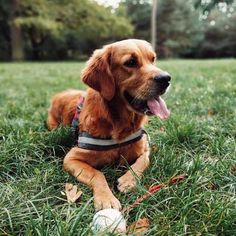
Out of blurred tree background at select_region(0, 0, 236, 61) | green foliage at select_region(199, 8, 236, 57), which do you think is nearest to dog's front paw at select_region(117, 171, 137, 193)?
blurred tree background at select_region(0, 0, 236, 61)

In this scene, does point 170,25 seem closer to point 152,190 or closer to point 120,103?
point 120,103

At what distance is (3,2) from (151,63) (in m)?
28.5

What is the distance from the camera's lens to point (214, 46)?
42.4 m

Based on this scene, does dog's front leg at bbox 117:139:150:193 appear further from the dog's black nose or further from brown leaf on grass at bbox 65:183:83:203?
the dog's black nose

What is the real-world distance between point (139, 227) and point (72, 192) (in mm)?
687

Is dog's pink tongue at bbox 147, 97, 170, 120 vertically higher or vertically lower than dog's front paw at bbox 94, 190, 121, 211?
higher

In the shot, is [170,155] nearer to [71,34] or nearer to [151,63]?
[151,63]

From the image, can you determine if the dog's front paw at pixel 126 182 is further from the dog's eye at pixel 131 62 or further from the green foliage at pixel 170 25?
the green foliage at pixel 170 25

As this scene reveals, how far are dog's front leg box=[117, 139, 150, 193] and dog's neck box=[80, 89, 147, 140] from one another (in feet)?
0.89

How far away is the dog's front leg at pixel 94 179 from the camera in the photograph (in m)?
2.70

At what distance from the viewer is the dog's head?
3.42m

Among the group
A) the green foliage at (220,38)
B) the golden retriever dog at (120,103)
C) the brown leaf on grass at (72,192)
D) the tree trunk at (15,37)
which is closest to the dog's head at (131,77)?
the golden retriever dog at (120,103)

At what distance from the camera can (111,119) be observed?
11.7 feet

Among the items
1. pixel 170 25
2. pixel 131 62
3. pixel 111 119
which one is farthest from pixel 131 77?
pixel 170 25
